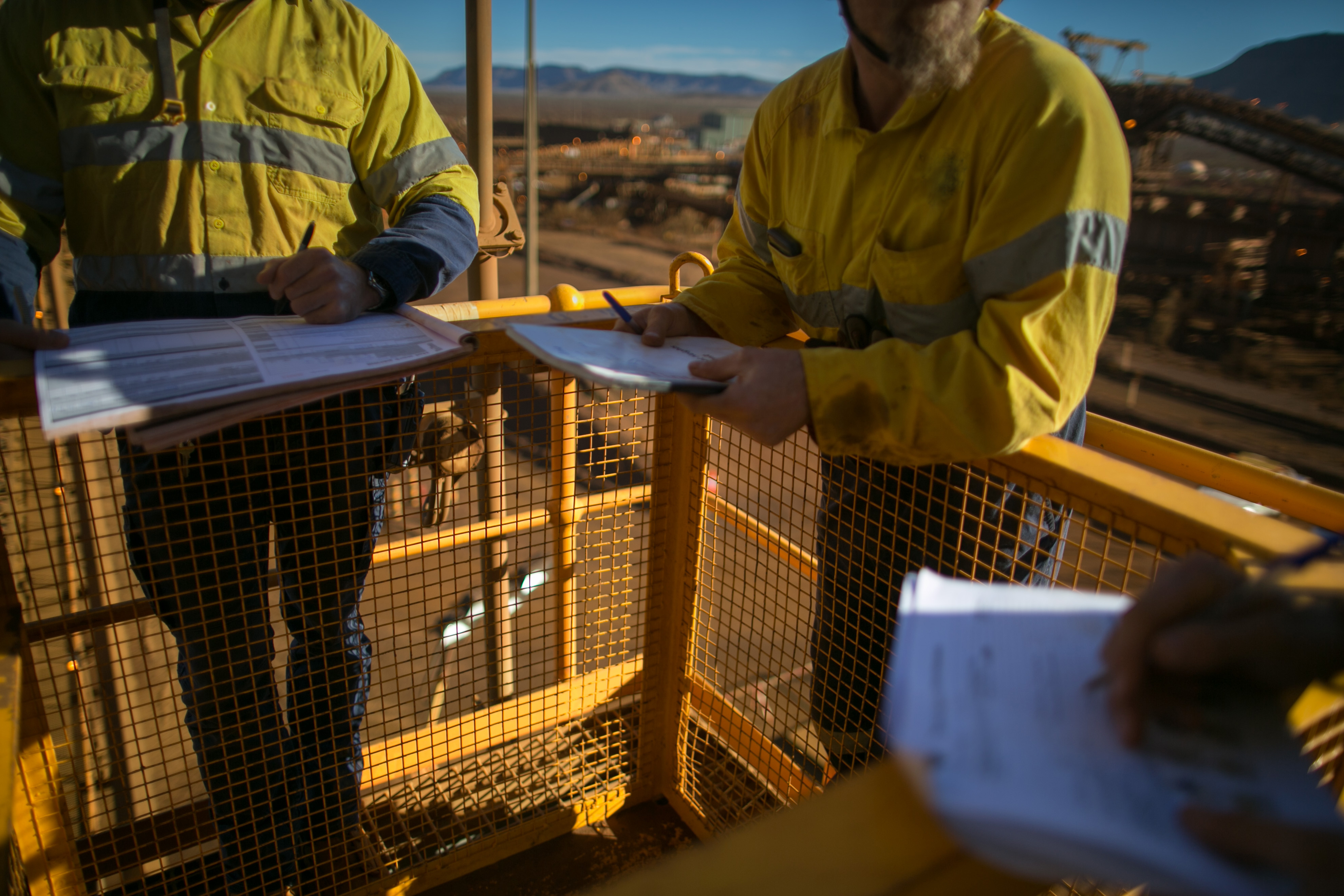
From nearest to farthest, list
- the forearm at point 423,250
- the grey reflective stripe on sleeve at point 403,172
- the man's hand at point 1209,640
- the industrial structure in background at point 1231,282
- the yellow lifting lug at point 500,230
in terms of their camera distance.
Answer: the man's hand at point 1209,640
the forearm at point 423,250
the grey reflective stripe on sleeve at point 403,172
the yellow lifting lug at point 500,230
the industrial structure in background at point 1231,282

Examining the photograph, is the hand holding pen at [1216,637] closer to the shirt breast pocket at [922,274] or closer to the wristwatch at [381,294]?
the shirt breast pocket at [922,274]

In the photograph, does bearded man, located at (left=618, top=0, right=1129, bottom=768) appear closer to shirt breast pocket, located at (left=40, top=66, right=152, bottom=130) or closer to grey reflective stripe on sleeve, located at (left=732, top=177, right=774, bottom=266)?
grey reflective stripe on sleeve, located at (left=732, top=177, right=774, bottom=266)

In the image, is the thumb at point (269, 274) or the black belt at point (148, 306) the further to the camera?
the black belt at point (148, 306)

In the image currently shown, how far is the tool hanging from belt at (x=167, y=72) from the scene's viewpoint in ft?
5.56

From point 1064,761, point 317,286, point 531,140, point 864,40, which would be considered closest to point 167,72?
point 317,286

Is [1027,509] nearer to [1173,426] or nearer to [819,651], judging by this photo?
[819,651]

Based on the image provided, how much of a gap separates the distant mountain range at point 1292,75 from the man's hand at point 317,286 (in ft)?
159

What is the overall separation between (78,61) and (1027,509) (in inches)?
81.6

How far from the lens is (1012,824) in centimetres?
57

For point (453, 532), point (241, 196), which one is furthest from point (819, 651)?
point (241, 196)

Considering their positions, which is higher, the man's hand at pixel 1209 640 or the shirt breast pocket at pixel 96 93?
the shirt breast pocket at pixel 96 93

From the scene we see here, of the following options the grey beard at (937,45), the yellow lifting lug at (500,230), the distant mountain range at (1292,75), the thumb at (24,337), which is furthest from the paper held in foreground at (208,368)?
the distant mountain range at (1292,75)

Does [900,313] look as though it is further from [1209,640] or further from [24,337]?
[24,337]

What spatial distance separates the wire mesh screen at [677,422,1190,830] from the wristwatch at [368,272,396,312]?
78cm
